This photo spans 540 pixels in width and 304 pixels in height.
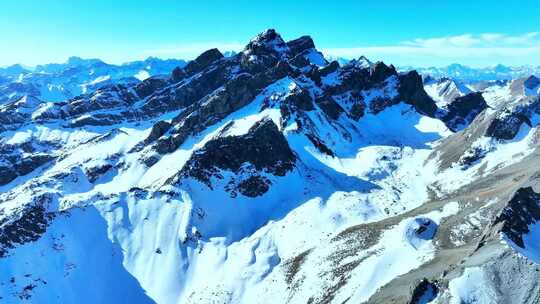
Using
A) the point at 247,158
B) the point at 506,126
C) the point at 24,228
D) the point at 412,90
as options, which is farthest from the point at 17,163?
the point at 412,90

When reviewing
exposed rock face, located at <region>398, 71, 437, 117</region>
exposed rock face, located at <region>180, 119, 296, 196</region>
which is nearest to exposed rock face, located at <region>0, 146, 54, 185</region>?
exposed rock face, located at <region>180, 119, 296, 196</region>

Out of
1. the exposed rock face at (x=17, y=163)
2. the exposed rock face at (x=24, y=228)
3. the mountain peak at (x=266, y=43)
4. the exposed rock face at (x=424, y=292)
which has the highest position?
the mountain peak at (x=266, y=43)

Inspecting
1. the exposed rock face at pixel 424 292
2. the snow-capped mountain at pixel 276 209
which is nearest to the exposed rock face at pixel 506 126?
the snow-capped mountain at pixel 276 209

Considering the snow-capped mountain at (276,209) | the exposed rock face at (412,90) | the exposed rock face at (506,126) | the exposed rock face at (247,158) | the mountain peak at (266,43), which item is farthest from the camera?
the exposed rock face at (412,90)

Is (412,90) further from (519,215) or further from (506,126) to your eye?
(519,215)

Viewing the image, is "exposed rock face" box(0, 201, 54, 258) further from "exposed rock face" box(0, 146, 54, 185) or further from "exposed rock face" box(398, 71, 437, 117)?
"exposed rock face" box(398, 71, 437, 117)

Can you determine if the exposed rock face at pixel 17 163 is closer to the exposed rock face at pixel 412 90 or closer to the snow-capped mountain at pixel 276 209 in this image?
the snow-capped mountain at pixel 276 209

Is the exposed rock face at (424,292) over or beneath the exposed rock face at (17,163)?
over

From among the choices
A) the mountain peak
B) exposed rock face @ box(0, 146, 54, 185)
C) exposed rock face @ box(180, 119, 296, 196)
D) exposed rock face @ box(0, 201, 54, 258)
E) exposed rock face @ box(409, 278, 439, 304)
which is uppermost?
the mountain peak
